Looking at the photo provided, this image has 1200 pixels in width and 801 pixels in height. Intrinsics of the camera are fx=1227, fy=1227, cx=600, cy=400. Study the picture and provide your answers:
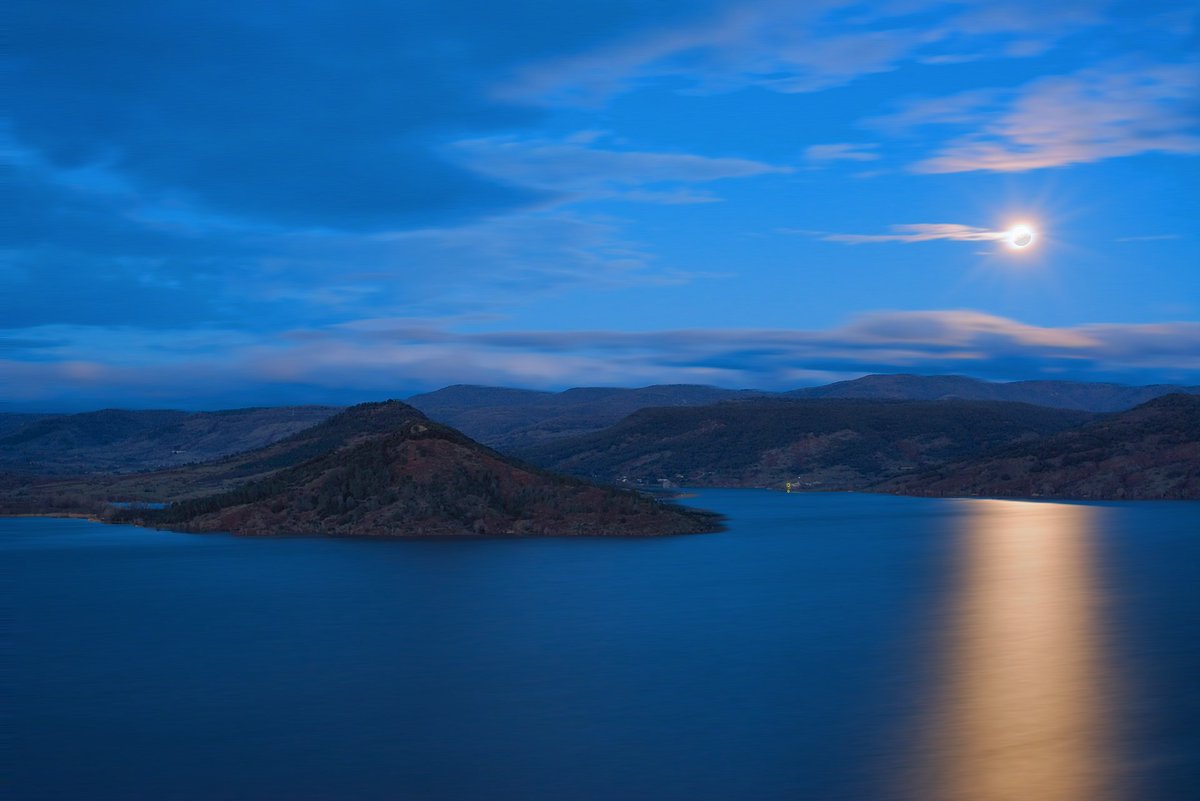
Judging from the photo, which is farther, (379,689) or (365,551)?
(365,551)

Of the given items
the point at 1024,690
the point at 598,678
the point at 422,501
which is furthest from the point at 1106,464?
the point at 598,678

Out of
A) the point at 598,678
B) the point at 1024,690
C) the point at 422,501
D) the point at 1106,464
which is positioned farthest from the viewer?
the point at 1106,464

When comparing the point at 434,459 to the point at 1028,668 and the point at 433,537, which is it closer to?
the point at 433,537

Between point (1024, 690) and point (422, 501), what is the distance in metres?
62.5

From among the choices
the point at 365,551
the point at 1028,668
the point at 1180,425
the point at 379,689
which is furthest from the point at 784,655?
the point at 1180,425

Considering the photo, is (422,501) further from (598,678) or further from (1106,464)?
(1106,464)

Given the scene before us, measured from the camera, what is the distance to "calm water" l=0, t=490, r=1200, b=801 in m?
29.2

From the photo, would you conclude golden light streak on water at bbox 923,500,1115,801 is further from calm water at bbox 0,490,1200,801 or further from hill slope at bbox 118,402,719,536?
hill slope at bbox 118,402,719,536

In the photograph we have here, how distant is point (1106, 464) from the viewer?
17188 centimetres

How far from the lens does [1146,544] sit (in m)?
91.7

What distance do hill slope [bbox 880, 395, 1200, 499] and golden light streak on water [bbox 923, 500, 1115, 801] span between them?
9406 centimetres

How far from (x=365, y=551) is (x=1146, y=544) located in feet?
188

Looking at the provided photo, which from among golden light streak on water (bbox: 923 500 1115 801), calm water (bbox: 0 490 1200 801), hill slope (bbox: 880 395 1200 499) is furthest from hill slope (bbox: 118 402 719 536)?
hill slope (bbox: 880 395 1200 499)

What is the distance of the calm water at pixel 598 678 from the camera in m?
29.2
